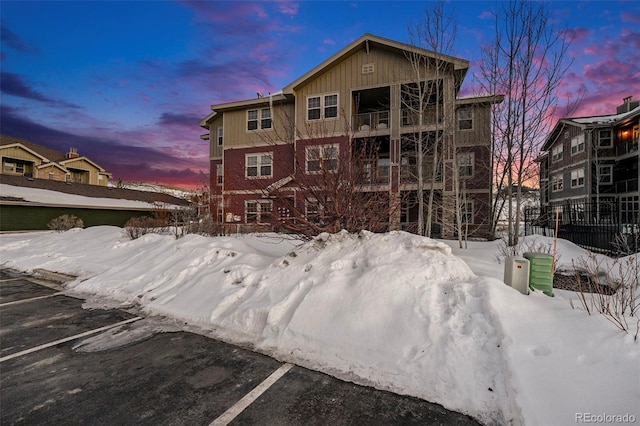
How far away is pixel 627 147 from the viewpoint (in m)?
24.4

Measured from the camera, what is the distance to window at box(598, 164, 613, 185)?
2628 cm

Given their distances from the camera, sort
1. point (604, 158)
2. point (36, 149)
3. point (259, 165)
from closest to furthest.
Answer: point (259, 165)
point (604, 158)
point (36, 149)

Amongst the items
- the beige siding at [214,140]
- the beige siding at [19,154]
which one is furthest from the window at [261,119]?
the beige siding at [19,154]

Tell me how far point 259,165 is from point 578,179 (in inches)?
1152

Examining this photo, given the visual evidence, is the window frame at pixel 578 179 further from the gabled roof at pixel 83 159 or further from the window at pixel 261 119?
the gabled roof at pixel 83 159

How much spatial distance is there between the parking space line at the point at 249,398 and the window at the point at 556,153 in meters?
39.1

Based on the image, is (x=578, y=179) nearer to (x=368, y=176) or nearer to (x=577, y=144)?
(x=577, y=144)

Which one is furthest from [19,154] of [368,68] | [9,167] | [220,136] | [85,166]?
[368,68]

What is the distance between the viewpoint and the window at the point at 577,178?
27508mm

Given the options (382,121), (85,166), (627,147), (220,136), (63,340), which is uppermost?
(85,166)

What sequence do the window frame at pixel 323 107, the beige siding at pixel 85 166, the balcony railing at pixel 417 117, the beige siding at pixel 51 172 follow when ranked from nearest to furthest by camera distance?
the balcony railing at pixel 417 117 → the window frame at pixel 323 107 → the beige siding at pixel 51 172 → the beige siding at pixel 85 166

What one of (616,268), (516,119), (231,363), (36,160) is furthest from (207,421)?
(36,160)

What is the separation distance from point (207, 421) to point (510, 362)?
3082 mm

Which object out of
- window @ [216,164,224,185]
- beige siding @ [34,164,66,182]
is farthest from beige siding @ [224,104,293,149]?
beige siding @ [34,164,66,182]
